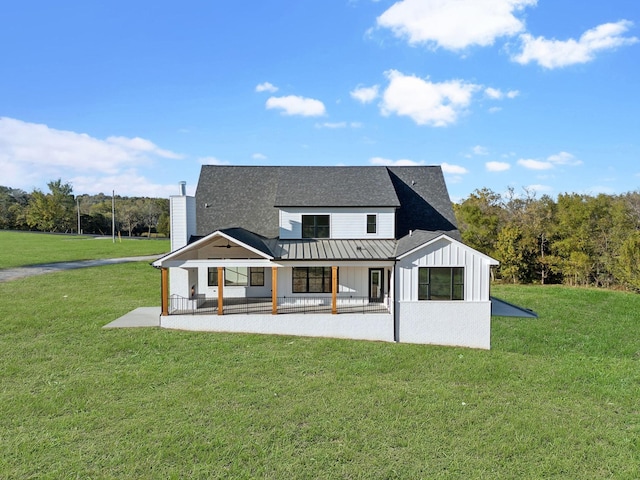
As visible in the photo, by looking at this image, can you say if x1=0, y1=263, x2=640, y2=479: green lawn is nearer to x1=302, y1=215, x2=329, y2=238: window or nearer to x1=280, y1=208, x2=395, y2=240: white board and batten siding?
x1=302, y1=215, x2=329, y2=238: window

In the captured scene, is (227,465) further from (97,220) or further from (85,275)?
(97,220)

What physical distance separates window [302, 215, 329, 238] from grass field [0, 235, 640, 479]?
5.50 m

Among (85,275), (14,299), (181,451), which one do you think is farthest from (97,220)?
(181,451)

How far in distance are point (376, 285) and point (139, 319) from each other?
10209mm

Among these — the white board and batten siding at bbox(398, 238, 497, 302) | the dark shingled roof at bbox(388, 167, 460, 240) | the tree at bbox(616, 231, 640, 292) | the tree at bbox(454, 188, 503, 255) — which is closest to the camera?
the white board and batten siding at bbox(398, 238, 497, 302)

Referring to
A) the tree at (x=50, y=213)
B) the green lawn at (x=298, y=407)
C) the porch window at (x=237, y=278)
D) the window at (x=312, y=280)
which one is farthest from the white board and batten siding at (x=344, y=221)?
the tree at (x=50, y=213)

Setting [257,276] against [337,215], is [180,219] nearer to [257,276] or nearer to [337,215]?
[257,276]

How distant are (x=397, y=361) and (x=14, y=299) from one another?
1917 cm

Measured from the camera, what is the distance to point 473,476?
621cm

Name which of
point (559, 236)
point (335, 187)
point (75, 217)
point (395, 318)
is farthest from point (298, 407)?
point (75, 217)

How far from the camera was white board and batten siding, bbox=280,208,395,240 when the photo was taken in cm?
1655

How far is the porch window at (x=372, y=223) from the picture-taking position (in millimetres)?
16614

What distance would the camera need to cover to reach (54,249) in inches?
1572

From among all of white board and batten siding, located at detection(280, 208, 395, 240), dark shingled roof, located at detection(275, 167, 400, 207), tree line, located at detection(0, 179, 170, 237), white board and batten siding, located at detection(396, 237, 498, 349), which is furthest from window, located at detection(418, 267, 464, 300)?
tree line, located at detection(0, 179, 170, 237)
